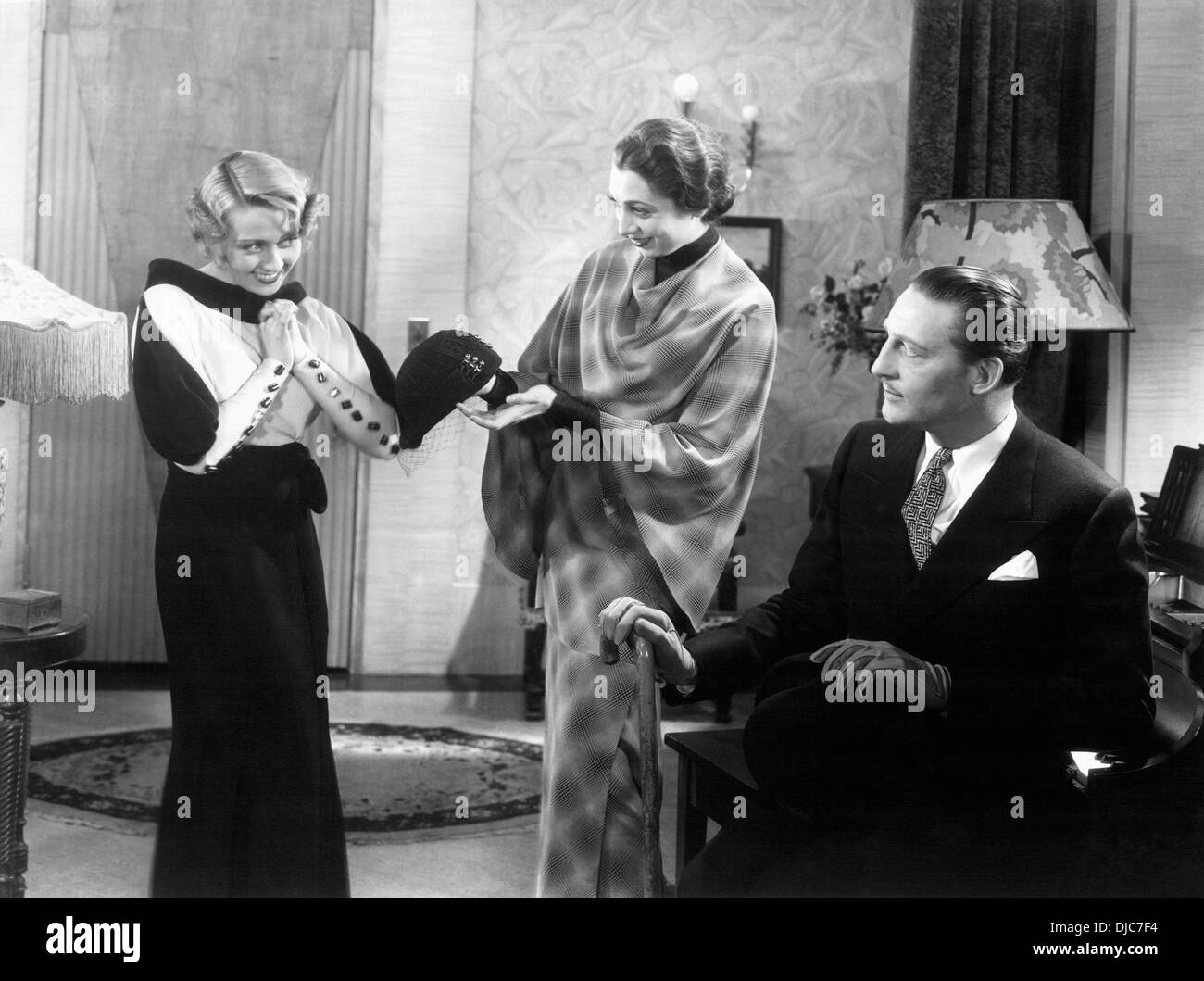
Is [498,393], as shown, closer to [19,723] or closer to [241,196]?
[241,196]

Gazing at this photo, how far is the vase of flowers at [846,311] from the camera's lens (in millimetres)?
2365

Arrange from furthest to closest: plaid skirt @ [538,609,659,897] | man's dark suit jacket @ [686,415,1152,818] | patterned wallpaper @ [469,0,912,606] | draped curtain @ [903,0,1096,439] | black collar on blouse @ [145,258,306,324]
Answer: draped curtain @ [903,0,1096,439]
patterned wallpaper @ [469,0,912,606]
plaid skirt @ [538,609,659,897]
black collar on blouse @ [145,258,306,324]
man's dark suit jacket @ [686,415,1152,818]

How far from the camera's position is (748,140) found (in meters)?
2.36

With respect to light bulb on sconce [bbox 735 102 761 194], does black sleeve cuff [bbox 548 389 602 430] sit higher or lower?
lower

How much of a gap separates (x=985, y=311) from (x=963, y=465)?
24cm

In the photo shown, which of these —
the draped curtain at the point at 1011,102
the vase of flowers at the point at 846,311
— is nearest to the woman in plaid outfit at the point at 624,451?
the vase of flowers at the point at 846,311

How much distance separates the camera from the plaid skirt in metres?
2.19

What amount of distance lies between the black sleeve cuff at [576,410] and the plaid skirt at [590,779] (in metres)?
0.32

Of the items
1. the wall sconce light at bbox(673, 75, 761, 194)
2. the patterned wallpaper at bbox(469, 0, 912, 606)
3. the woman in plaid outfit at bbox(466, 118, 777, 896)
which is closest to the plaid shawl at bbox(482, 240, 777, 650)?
the woman in plaid outfit at bbox(466, 118, 777, 896)

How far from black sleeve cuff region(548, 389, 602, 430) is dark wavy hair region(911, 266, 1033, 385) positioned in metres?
0.55

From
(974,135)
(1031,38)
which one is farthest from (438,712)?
(1031,38)

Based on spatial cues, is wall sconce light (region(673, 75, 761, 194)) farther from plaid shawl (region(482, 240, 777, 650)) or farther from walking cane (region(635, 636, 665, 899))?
walking cane (region(635, 636, 665, 899))

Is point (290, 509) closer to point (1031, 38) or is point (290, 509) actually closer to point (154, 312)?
point (154, 312)

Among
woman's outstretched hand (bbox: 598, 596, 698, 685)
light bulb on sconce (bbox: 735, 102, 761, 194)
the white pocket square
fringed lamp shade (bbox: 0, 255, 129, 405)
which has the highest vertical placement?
light bulb on sconce (bbox: 735, 102, 761, 194)
